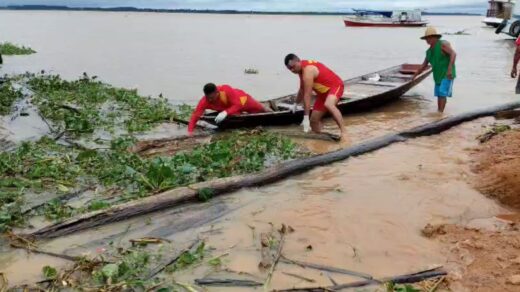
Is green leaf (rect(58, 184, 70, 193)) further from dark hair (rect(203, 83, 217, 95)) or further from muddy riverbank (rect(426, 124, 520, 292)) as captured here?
muddy riverbank (rect(426, 124, 520, 292))

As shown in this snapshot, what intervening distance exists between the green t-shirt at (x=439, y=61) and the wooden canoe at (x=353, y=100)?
1.13 metres

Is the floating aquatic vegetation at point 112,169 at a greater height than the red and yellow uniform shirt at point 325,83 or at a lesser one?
lesser

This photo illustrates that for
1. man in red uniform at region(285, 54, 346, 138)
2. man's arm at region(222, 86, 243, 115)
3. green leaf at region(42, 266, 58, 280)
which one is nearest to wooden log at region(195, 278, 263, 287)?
green leaf at region(42, 266, 58, 280)

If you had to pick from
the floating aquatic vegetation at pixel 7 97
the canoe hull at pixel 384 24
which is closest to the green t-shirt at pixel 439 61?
the floating aquatic vegetation at pixel 7 97

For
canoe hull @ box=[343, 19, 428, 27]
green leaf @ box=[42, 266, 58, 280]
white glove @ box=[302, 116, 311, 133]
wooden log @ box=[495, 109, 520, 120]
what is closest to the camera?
green leaf @ box=[42, 266, 58, 280]

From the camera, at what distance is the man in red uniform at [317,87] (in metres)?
8.63

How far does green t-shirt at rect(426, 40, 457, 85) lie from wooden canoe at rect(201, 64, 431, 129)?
3.71 ft

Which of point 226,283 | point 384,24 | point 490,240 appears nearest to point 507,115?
point 490,240

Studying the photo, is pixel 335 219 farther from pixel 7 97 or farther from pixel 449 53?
pixel 7 97

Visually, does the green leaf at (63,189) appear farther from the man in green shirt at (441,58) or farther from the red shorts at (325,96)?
the man in green shirt at (441,58)

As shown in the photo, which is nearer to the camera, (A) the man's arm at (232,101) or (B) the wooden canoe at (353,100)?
(A) the man's arm at (232,101)

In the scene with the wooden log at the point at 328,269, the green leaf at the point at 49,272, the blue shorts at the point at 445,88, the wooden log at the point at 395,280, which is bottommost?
the wooden log at the point at 328,269

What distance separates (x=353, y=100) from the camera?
10.8m

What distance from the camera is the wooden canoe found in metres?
9.67
